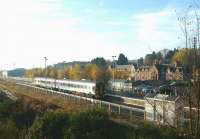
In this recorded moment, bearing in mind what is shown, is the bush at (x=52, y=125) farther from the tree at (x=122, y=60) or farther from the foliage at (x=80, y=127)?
the tree at (x=122, y=60)

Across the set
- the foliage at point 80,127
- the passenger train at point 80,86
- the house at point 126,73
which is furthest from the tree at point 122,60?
the foliage at point 80,127

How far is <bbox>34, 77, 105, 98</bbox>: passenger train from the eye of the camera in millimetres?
50197

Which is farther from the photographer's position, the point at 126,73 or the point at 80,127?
the point at 126,73

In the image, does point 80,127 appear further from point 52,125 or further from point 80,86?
point 80,86

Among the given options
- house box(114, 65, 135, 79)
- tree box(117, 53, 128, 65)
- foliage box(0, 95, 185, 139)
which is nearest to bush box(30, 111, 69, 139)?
foliage box(0, 95, 185, 139)

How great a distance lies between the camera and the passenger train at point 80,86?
165 ft

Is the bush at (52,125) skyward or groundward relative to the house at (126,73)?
groundward

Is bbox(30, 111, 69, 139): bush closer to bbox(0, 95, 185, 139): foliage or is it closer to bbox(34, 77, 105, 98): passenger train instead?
bbox(0, 95, 185, 139): foliage

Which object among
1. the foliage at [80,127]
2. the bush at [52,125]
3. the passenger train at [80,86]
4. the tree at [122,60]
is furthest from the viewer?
the tree at [122,60]

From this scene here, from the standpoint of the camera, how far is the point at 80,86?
201 ft

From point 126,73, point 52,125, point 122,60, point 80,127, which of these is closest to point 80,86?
point 52,125

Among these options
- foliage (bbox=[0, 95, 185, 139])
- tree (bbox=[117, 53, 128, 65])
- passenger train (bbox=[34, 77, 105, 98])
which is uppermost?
tree (bbox=[117, 53, 128, 65])

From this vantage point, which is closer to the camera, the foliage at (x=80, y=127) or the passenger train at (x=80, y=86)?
the foliage at (x=80, y=127)

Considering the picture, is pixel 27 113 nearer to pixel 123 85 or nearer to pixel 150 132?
pixel 150 132
